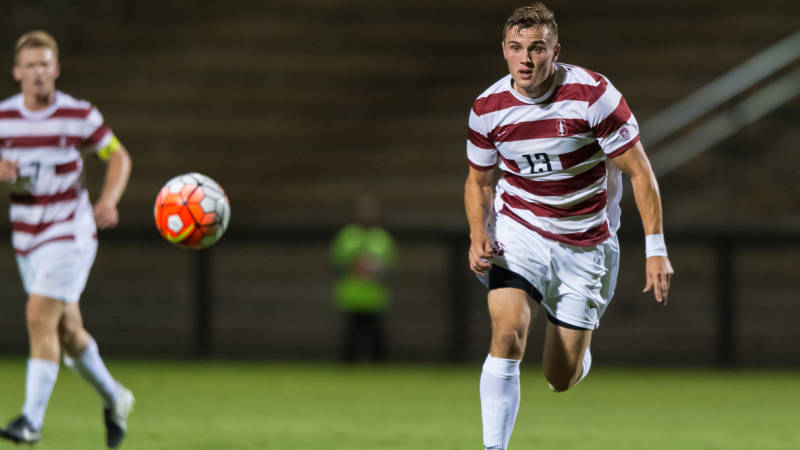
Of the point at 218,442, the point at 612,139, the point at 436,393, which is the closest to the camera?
the point at 612,139

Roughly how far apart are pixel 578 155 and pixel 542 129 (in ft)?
0.73

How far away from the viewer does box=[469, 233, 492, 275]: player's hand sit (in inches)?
224

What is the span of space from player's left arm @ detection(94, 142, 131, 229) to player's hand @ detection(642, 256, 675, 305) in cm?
295

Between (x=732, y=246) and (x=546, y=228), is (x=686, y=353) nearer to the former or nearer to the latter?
(x=732, y=246)

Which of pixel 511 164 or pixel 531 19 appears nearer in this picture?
pixel 531 19

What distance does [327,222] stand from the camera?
15.2m

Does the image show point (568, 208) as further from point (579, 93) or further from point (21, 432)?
point (21, 432)

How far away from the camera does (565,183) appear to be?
19.3 feet

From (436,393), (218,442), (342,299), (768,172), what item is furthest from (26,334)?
(768,172)

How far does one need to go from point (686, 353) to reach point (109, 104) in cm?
854

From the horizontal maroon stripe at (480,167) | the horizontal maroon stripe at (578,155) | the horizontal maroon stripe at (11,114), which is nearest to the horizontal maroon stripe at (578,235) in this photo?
the horizontal maroon stripe at (480,167)

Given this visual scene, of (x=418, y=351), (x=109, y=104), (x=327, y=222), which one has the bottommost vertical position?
(x=418, y=351)

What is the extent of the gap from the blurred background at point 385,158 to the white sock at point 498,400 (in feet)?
23.8

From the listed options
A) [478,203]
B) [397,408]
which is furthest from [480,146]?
[397,408]
